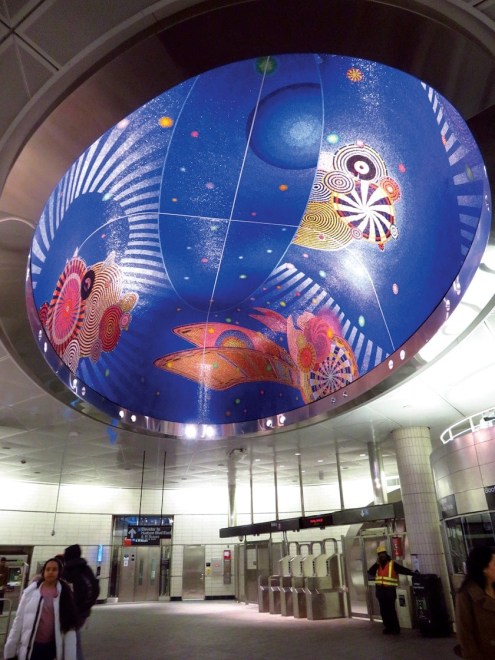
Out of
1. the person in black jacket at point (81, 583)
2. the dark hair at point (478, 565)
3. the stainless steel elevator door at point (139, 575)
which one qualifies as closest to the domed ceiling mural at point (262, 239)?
the person in black jacket at point (81, 583)

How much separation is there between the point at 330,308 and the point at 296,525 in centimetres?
730

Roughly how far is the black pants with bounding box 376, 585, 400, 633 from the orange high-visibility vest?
0.11 meters

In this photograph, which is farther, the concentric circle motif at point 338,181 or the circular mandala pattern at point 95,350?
the circular mandala pattern at point 95,350

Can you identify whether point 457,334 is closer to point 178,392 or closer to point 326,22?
point 326,22

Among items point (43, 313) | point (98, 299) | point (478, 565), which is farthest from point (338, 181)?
point (478, 565)

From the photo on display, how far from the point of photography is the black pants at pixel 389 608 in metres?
9.80

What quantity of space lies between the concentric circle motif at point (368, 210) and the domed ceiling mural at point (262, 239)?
3cm

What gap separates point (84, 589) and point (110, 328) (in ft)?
20.8

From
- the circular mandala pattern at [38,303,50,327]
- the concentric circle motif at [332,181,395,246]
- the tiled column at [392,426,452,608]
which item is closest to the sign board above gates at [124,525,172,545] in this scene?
the tiled column at [392,426,452,608]

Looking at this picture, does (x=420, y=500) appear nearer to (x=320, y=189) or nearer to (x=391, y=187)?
(x=391, y=187)

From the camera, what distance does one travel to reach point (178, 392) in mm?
12539

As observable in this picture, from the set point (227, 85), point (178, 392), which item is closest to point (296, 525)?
point (178, 392)

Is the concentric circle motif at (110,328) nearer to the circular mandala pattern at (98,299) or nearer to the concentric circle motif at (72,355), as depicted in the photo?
the circular mandala pattern at (98,299)

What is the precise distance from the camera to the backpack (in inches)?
193
